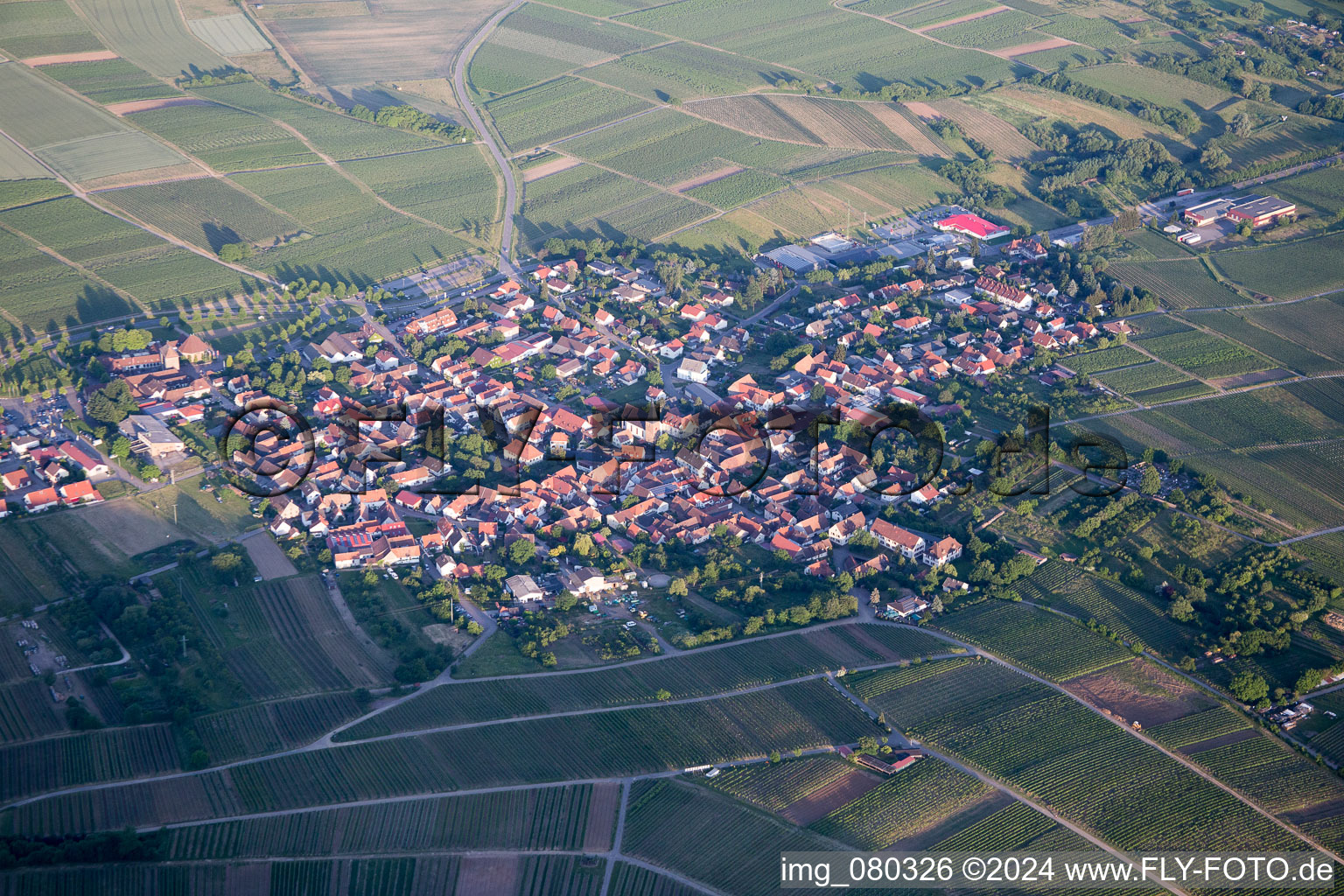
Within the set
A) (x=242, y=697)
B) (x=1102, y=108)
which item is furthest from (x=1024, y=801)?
(x=1102, y=108)

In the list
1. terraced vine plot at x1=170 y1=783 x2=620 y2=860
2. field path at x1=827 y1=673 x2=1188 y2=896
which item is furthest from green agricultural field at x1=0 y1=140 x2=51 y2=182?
field path at x1=827 y1=673 x2=1188 y2=896

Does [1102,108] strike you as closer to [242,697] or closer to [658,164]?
[658,164]

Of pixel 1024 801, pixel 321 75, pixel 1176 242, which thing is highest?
pixel 321 75

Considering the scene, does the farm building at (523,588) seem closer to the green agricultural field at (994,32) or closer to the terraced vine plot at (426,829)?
the terraced vine plot at (426,829)

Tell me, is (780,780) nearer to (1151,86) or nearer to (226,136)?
(226,136)

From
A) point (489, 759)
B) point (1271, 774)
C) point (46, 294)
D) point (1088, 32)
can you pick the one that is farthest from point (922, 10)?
point (489, 759)

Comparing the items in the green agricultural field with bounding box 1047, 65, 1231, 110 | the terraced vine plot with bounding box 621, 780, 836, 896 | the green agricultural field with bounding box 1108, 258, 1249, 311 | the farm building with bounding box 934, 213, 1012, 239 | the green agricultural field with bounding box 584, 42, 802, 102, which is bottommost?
the terraced vine plot with bounding box 621, 780, 836, 896

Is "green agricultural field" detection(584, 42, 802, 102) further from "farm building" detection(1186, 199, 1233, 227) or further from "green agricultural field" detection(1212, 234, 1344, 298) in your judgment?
"green agricultural field" detection(1212, 234, 1344, 298)
